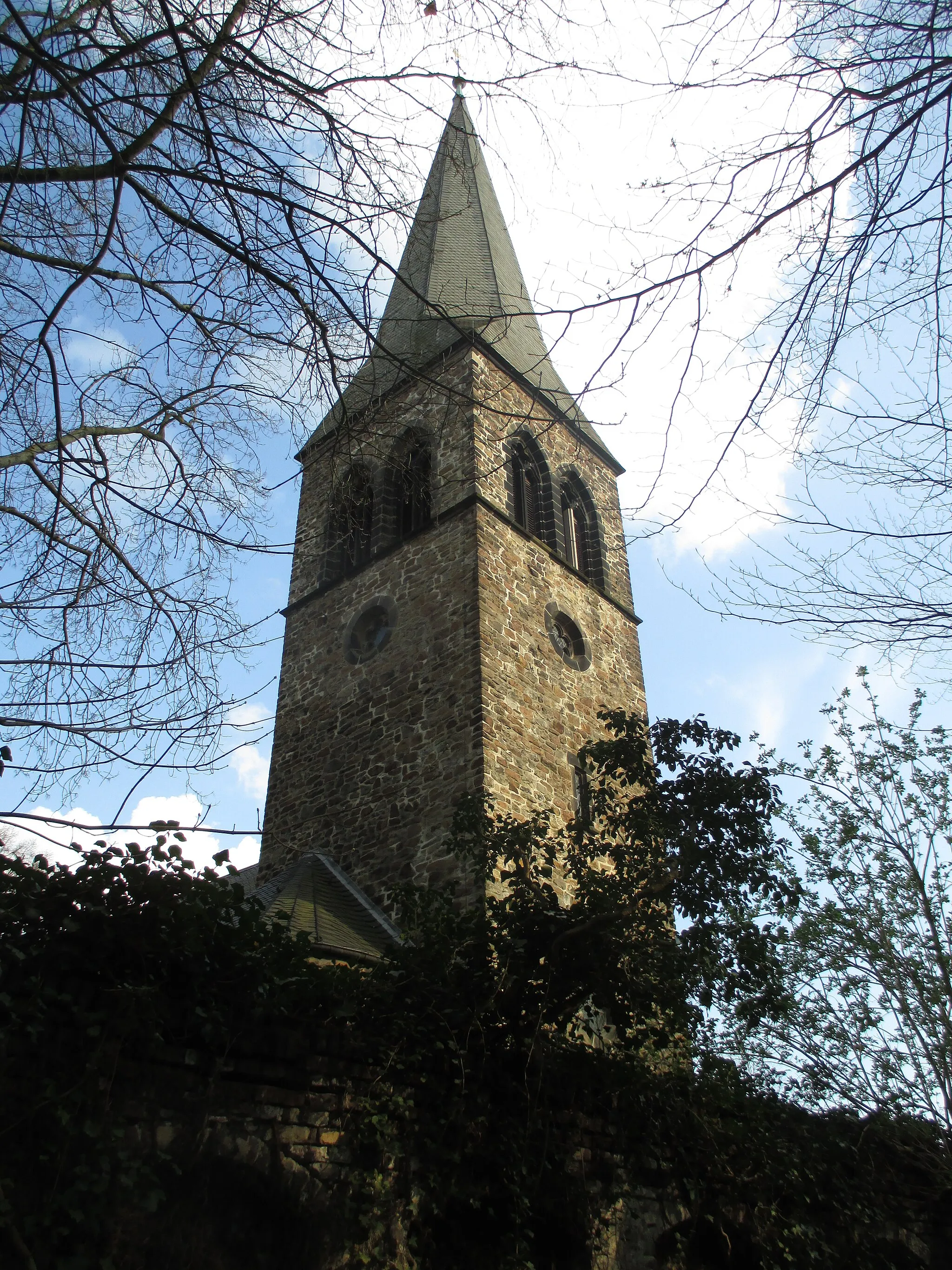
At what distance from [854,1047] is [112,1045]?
7485 mm

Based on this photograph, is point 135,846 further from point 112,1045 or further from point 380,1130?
point 380,1130

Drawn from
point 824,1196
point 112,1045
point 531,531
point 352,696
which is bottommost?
point 824,1196

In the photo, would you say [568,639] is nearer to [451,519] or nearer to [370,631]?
Answer: [451,519]

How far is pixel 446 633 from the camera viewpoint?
11320 millimetres

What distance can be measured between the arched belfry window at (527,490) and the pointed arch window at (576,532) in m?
0.55

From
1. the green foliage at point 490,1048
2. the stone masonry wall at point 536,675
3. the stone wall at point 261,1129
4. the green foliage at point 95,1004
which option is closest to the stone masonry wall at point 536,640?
the stone masonry wall at point 536,675

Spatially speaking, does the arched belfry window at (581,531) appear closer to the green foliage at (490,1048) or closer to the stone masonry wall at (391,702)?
the stone masonry wall at (391,702)

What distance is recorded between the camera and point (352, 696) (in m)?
12.2

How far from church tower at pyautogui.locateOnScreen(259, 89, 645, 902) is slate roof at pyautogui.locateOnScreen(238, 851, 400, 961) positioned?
0.81 ft

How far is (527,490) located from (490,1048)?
9640 mm

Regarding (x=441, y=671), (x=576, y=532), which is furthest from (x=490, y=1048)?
(x=576, y=532)

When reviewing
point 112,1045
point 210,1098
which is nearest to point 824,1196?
point 210,1098

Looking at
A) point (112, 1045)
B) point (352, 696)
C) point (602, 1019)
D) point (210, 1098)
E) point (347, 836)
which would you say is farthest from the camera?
point (352, 696)

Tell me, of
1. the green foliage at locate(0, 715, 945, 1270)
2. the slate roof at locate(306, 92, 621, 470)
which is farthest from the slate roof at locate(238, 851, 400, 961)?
the slate roof at locate(306, 92, 621, 470)
